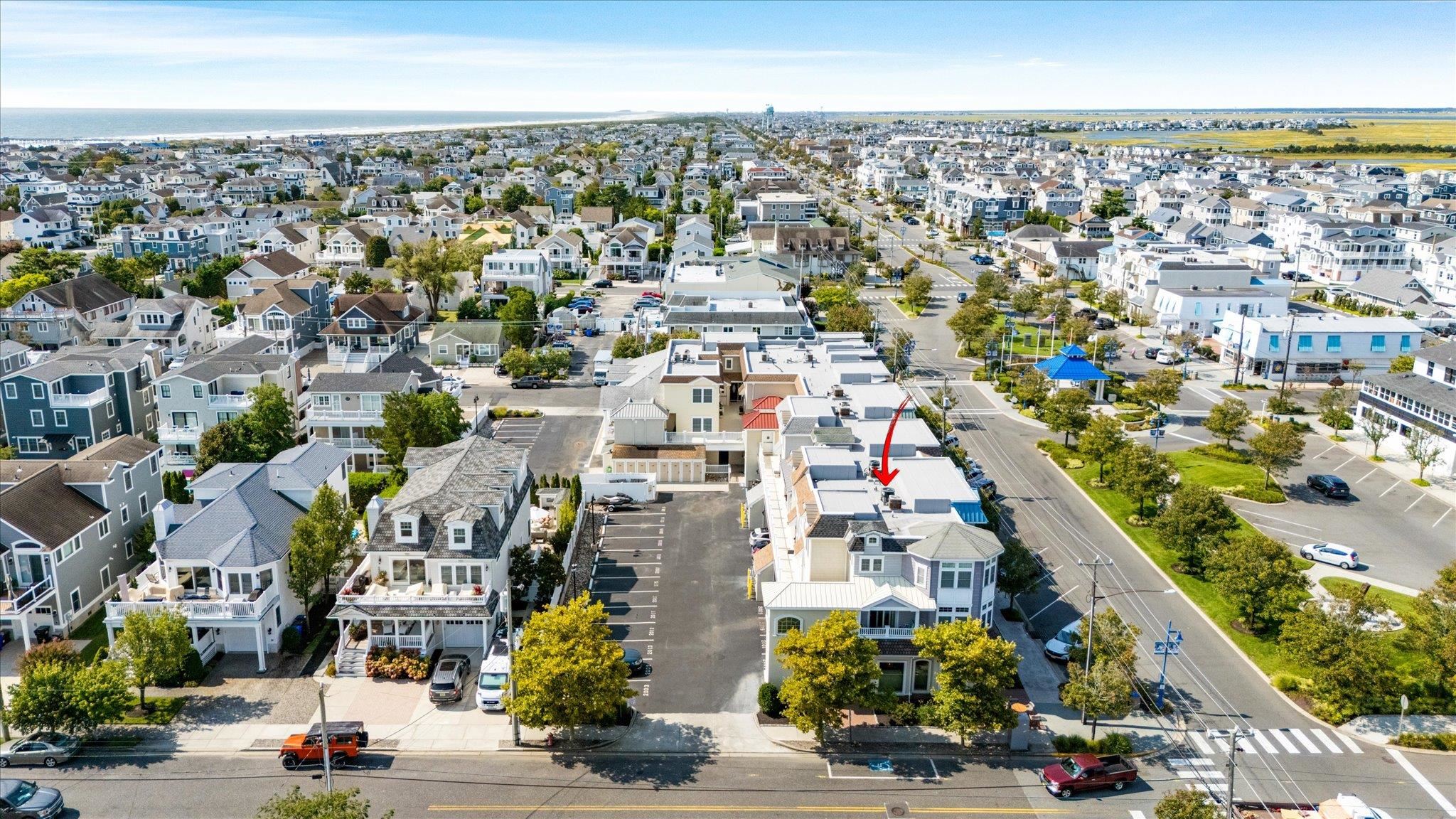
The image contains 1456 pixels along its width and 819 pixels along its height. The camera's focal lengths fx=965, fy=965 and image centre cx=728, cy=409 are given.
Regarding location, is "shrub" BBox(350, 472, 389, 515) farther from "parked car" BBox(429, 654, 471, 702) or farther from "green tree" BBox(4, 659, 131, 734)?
"green tree" BBox(4, 659, 131, 734)

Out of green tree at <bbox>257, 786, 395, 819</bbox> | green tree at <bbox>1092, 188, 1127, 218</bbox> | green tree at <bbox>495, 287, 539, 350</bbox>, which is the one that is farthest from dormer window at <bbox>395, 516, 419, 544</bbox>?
green tree at <bbox>1092, 188, 1127, 218</bbox>

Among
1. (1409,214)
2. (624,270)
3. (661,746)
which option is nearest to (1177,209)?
(1409,214)

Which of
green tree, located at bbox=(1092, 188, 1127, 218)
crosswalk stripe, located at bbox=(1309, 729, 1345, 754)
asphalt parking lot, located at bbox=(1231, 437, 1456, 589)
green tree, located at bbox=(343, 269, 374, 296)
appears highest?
green tree, located at bbox=(1092, 188, 1127, 218)

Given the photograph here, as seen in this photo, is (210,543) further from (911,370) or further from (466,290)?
(466,290)

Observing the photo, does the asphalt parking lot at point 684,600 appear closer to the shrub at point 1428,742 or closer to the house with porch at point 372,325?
the shrub at point 1428,742

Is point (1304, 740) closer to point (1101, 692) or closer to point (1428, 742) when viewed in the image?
point (1428, 742)

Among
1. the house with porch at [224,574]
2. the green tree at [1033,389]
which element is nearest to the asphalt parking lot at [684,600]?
the house with porch at [224,574]

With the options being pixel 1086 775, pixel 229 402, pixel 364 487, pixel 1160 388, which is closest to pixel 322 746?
pixel 1086 775

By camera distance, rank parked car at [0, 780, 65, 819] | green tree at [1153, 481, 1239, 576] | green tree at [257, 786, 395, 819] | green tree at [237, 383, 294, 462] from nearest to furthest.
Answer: green tree at [257, 786, 395, 819] < parked car at [0, 780, 65, 819] < green tree at [1153, 481, 1239, 576] < green tree at [237, 383, 294, 462]
